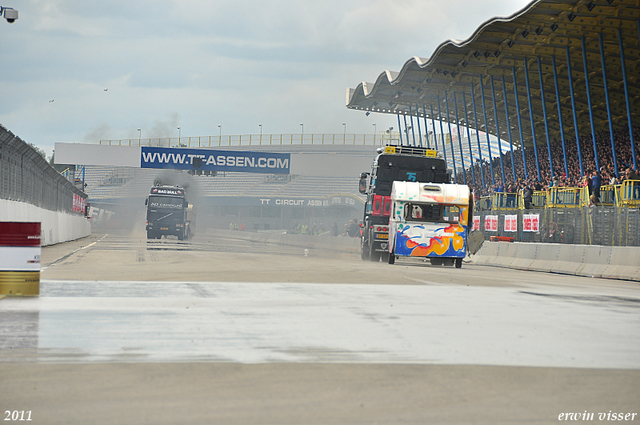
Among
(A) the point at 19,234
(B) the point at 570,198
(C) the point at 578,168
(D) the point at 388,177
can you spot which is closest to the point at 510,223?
(B) the point at 570,198

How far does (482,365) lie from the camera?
6406 millimetres

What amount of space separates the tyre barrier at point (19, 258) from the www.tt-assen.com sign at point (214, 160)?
46408mm

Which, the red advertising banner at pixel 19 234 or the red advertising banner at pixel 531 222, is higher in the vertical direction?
the red advertising banner at pixel 531 222

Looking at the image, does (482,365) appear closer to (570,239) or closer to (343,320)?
(343,320)

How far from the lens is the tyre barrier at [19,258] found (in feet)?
35.7

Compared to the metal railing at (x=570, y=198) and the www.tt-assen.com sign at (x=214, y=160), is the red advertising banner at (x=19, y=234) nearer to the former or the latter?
the metal railing at (x=570, y=198)

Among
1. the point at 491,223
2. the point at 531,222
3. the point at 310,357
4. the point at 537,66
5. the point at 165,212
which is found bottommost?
the point at 310,357

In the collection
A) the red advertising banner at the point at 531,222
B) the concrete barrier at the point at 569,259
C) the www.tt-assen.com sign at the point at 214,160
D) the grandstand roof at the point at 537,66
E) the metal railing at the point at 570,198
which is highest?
the grandstand roof at the point at 537,66

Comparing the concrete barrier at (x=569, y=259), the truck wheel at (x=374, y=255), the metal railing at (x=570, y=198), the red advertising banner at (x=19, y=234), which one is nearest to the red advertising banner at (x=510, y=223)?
the metal railing at (x=570, y=198)

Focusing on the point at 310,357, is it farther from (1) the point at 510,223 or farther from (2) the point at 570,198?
(2) the point at 570,198

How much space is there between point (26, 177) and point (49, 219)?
7.25m

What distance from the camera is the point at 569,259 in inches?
883

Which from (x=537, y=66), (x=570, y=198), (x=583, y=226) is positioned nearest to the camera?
(x=583, y=226)

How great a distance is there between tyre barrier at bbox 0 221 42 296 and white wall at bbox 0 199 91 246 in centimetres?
1468
